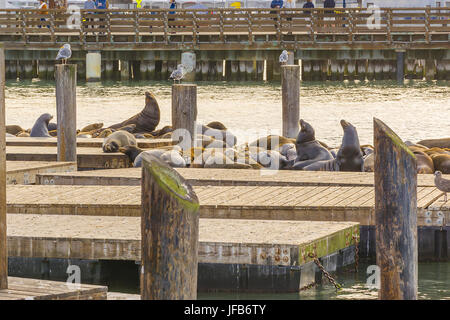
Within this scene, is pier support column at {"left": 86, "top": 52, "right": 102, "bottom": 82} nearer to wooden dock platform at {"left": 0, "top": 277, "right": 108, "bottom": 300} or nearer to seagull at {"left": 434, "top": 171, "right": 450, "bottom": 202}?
seagull at {"left": 434, "top": 171, "right": 450, "bottom": 202}

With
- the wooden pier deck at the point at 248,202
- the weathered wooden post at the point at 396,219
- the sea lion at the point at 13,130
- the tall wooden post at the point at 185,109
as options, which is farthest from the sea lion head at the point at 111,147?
the weathered wooden post at the point at 396,219

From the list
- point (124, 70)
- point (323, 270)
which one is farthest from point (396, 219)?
point (124, 70)

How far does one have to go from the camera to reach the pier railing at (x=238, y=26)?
35906 millimetres

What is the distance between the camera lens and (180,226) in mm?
5543

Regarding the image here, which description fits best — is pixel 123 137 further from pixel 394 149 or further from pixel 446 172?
pixel 394 149

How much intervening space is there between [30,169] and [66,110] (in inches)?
47.6

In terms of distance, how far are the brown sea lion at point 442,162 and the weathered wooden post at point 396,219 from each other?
21.5ft

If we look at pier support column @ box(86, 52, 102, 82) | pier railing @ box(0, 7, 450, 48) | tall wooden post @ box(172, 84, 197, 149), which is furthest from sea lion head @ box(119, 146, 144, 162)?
pier support column @ box(86, 52, 102, 82)

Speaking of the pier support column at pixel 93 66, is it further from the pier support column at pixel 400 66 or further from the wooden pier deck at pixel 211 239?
the wooden pier deck at pixel 211 239

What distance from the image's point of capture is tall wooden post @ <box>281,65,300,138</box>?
54.3ft

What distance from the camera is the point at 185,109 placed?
48.6 feet

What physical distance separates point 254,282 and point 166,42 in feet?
95.2

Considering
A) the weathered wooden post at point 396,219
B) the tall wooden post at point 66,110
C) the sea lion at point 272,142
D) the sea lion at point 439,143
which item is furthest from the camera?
the sea lion at point 439,143

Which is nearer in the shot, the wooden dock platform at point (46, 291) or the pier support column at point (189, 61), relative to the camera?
the wooden dock platform at point (46, 291)
